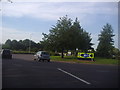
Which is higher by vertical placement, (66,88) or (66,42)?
(66,42)

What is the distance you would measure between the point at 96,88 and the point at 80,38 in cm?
4415

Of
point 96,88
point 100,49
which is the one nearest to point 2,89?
point 96,88

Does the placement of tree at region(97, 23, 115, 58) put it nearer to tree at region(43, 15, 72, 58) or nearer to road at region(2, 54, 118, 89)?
tree at region(43, 15, 72, 58)

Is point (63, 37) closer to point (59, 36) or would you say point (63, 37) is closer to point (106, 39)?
point (59, 36)

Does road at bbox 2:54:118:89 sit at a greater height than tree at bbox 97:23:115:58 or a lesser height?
lesser

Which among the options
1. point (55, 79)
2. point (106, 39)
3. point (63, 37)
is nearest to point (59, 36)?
point (63, 37)

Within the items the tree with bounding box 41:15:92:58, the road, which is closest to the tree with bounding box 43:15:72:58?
the tree with bounding box 41:15:92:58

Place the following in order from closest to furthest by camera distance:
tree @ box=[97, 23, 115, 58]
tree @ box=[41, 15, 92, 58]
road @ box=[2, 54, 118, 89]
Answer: road @ box=[2, 54, 118, 89]
tree @ box=[41, 15, 92, 58]
tree @ box=[97, 23, 115, 58]

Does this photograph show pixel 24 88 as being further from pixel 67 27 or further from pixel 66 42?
pixel 67 27

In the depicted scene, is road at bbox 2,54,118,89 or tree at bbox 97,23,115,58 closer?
road at bbox 2,54,118,89

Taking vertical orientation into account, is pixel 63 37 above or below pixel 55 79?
above

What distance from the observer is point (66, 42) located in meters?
50.5

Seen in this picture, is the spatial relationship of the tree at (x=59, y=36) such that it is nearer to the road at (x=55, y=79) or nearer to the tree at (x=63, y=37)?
the tree at (x=63, y=37)

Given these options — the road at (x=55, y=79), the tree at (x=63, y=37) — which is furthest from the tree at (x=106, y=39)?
the road at (x=55, y=79)
